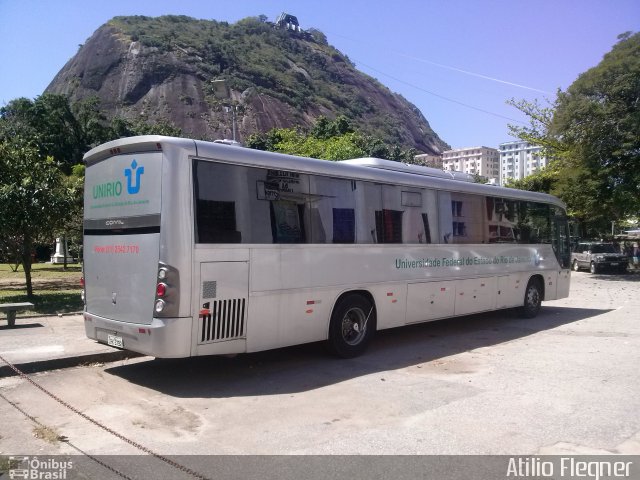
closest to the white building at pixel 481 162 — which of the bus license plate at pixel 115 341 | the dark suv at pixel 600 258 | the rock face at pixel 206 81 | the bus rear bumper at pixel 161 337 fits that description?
the rock face at pixel 206 81

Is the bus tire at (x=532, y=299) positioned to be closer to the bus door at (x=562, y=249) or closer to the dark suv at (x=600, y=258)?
the bus door at (x=562, y=249)

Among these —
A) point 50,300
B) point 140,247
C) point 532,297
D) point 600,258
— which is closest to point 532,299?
point 532,297

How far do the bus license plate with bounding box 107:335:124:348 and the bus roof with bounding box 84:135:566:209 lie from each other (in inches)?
96.0

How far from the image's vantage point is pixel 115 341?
705 cm

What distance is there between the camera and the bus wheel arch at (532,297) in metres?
13.3

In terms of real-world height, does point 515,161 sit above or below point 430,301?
above

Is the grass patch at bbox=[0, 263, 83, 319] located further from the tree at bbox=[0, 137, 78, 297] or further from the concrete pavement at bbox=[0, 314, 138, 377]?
the concrete pavement at bbox=[0, 314, 138, 377]

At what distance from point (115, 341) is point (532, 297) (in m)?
10.3

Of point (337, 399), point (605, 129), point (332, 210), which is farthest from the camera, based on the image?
point (605, 129)

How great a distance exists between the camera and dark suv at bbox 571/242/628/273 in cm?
3086

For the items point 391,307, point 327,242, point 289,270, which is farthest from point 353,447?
point 391,307

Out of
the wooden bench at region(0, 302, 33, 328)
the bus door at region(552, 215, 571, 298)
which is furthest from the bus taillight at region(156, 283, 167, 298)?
the bus door at region(552, 215, 571, 298)

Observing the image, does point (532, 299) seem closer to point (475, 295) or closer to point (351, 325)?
point (475, 295)

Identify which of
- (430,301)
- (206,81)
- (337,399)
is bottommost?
(337,399)
